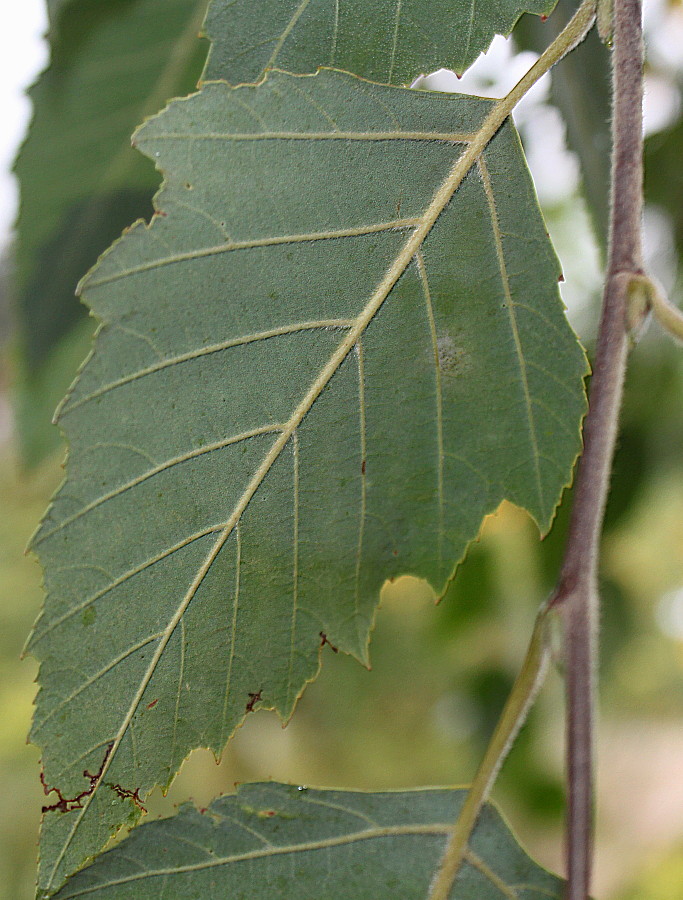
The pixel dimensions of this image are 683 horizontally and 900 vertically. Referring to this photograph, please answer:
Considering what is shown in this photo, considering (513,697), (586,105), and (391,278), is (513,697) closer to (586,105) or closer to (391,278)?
(391,278)

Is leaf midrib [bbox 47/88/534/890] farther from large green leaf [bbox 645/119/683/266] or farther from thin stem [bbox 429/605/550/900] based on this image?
large green leaf [bbox 645/119/683/266]

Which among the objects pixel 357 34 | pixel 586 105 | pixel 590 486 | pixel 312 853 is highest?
pixel 586 105

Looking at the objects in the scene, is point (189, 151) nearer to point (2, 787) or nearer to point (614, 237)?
point (614, 237)

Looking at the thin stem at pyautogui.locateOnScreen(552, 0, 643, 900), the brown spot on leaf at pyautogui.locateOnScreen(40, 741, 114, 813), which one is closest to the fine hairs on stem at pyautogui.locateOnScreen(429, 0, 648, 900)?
the thin stem at pyautogui.locateOnScreen(552, 0, 643, 900)

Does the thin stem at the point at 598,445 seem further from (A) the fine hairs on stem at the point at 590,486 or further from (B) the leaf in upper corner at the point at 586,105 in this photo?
(B) the leaf in upper corner at the point at 586,105

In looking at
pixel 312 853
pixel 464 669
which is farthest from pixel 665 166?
pixel 464 669

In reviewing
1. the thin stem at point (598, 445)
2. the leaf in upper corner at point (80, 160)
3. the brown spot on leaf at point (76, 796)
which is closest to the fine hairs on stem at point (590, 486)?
the thin stem at point (598, 445)

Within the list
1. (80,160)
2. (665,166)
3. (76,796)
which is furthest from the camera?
(665,166)
